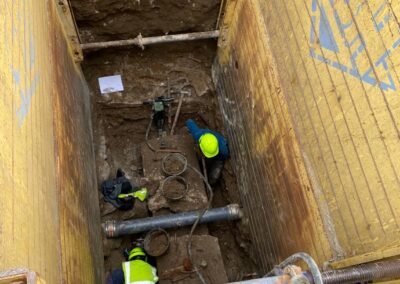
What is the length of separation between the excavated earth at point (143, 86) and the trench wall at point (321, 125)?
1.98ft

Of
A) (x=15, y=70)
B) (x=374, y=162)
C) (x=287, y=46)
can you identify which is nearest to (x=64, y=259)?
(x=15, y=70)

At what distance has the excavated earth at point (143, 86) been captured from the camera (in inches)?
202

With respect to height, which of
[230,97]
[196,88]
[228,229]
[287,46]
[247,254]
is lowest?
[247,254]

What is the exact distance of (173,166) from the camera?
535 centimetres

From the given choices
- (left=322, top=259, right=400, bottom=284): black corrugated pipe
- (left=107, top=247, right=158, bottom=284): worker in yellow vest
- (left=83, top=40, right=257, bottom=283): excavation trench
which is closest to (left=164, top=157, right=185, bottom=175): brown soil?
(left=83, top=40, right=257, bottom=283): excavation trench

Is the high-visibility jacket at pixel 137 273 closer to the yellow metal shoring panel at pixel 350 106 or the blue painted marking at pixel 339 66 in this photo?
the yellow metal shoring panel at pixel 350 106

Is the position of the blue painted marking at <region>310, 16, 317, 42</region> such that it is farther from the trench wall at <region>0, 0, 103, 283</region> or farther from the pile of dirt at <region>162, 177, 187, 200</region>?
the pile of dirt at <region>162, 177, 187, 200</region>

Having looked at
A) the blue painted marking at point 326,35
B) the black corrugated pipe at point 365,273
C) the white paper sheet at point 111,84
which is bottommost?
the black corrugated pipe at point 365,273

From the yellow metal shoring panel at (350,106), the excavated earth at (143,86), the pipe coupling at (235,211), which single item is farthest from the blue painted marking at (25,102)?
the pipe coupling at (235,211)

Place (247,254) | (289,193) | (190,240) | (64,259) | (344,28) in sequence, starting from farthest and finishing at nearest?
(247,254) < (190,240) < (289,193) < (64,259) < (344,28)

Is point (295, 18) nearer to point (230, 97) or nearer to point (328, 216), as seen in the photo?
point (328, 216)

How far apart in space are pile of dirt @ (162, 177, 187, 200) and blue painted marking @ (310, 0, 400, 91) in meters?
2.75

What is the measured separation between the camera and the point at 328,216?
3.02m

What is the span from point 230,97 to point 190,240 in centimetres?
205
